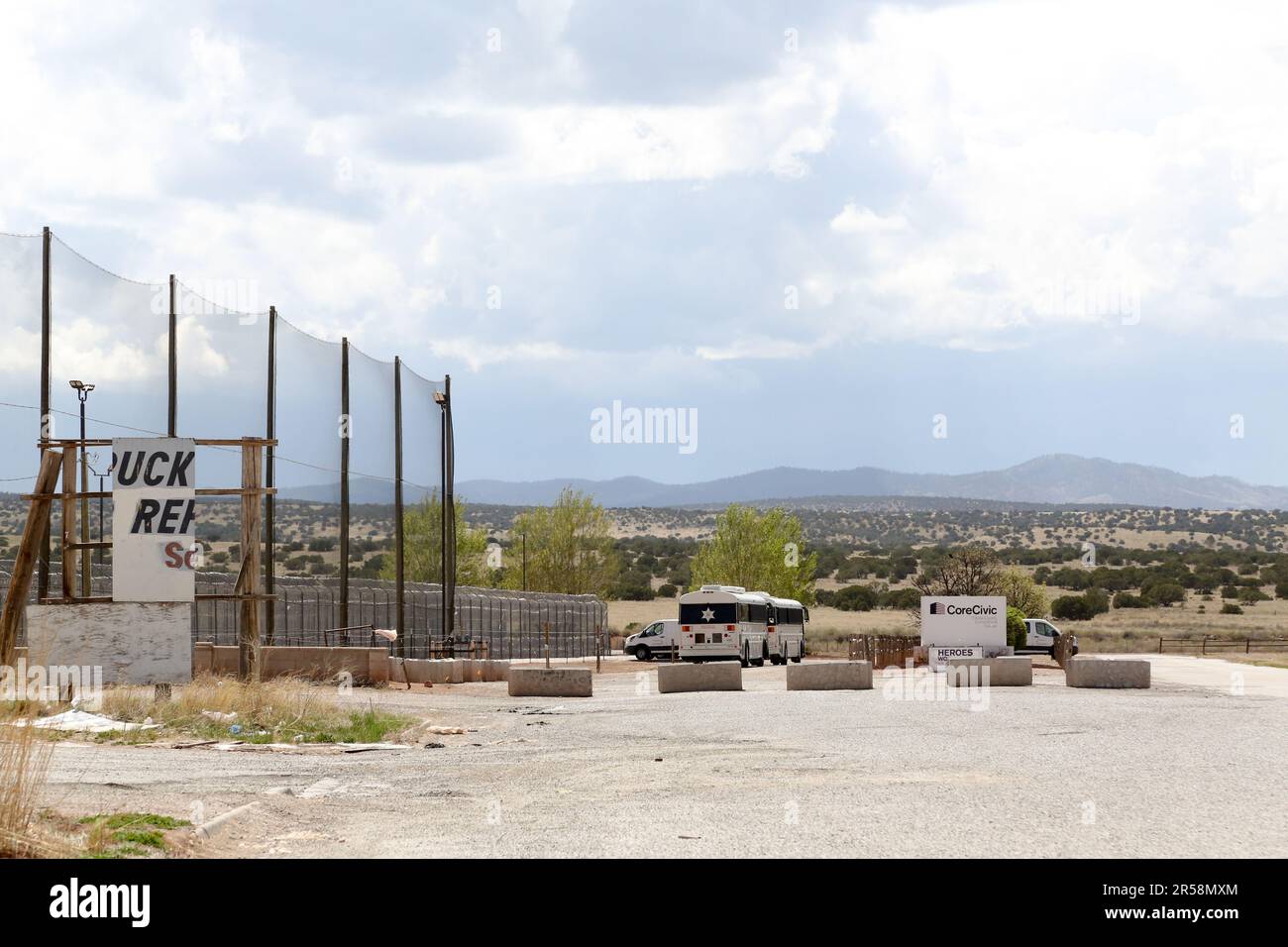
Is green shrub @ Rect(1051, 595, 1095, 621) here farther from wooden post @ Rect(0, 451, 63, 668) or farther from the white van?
wooden post @ Rect(0, 451, 63, 668)

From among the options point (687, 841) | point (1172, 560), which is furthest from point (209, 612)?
point (1172, 560)

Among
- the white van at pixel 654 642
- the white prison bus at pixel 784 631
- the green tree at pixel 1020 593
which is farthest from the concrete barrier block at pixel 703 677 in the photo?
the green tree at pixel 1020 593

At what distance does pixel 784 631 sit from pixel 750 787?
4488 centimetres

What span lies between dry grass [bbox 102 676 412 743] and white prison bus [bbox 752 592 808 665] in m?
33.3

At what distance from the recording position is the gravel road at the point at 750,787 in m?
12.1

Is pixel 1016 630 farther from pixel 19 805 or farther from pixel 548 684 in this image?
pixel 19 805

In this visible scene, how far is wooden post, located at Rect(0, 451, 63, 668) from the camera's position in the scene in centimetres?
2442

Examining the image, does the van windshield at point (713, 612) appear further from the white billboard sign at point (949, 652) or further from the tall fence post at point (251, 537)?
the tall fence post at point (251, 537)

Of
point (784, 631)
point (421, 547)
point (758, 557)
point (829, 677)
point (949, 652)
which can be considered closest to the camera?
point (829, 677)

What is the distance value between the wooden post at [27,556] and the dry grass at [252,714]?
2017 mm

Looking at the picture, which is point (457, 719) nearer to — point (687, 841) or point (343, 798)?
point (343, 798)

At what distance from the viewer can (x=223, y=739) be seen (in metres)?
20.7

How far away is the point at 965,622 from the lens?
5131cm

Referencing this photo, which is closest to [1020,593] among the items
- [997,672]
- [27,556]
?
[997,672]
